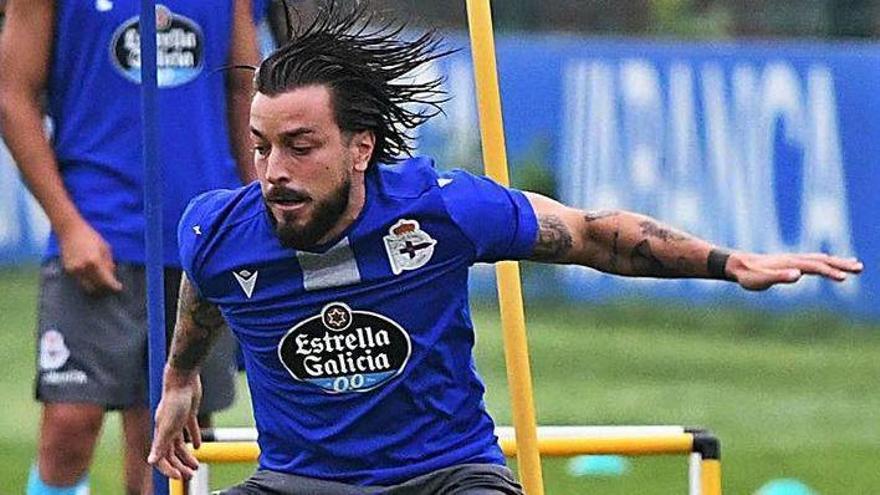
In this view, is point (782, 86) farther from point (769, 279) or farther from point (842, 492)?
point (769, 279)

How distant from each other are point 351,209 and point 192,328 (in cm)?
48

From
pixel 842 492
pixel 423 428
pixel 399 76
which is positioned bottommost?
pixel 842 492

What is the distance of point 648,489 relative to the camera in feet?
29.0

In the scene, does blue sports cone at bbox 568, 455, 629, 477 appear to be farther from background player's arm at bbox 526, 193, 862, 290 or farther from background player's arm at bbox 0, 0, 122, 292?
background player's arm at bbox 526, 193, 862, 290

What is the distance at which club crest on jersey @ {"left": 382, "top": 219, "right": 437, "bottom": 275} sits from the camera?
4.93 m

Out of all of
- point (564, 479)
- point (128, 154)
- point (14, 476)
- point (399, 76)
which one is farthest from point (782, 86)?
point (399, 76)

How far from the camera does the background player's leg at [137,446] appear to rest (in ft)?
20.4

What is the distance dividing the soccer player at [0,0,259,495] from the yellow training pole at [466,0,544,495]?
3.69 ft

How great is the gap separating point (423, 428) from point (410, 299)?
0.27 meters

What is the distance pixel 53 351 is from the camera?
6117 mm

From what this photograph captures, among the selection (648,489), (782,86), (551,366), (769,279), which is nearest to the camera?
(769,279)

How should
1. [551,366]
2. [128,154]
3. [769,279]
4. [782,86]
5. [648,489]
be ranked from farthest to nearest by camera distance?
[782,86] → [551,366] → [648,489] → [128,154] → [769,279]

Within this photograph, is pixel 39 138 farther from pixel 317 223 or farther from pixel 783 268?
pixel 783 268

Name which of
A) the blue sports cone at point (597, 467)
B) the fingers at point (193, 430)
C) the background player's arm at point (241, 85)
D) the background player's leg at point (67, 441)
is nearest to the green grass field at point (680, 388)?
the blue sports cone at point (597, 467)
